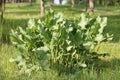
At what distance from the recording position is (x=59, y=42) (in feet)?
24.8

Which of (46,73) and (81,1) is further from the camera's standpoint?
(81,1)

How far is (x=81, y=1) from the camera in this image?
81.1 metres

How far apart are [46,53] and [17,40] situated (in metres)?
0.84

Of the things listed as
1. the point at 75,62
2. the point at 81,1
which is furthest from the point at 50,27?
the point at 81,1

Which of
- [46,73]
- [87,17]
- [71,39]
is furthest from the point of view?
[87,17]

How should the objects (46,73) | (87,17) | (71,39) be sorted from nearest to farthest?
(46,73) < (71,39) < (87,17)

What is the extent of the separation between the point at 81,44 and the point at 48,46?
2.39 feet

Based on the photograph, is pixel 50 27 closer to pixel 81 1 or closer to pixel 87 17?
pixel 87 17

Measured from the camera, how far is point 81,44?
302 inches

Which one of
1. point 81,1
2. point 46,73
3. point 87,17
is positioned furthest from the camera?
point 81,1

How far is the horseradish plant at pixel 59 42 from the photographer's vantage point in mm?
7539

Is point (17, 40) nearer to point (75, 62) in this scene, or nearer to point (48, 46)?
point (48, 46)

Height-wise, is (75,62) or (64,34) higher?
(64,34)

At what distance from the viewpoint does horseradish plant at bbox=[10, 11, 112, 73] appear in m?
7.54
